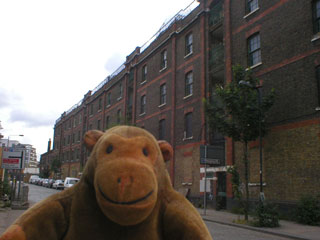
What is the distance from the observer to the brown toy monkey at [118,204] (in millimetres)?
2045

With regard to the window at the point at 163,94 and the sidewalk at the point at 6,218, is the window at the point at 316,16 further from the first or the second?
the sidewalk at the point at 6,218

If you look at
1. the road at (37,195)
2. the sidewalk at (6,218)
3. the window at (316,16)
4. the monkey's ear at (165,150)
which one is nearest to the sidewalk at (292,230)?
the sidewalk at (6,218)

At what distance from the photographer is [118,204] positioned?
6.57 feet

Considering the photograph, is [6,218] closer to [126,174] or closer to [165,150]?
[165,150]

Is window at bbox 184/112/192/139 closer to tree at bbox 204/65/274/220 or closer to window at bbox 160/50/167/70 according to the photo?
window at bbox 160/50/167/70

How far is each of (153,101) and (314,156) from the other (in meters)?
17.0

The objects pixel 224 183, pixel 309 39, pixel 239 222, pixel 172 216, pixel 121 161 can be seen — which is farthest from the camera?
pixel 224 183

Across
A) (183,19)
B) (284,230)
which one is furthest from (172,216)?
(183,19)

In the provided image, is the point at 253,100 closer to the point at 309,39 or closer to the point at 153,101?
the point at 309,39

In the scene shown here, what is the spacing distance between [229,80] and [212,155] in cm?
470

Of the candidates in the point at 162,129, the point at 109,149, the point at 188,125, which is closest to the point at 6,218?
the point at 109,149

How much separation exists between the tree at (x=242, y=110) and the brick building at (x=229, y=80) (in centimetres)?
141

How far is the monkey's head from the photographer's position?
2.02 metres

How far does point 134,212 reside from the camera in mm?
2020
